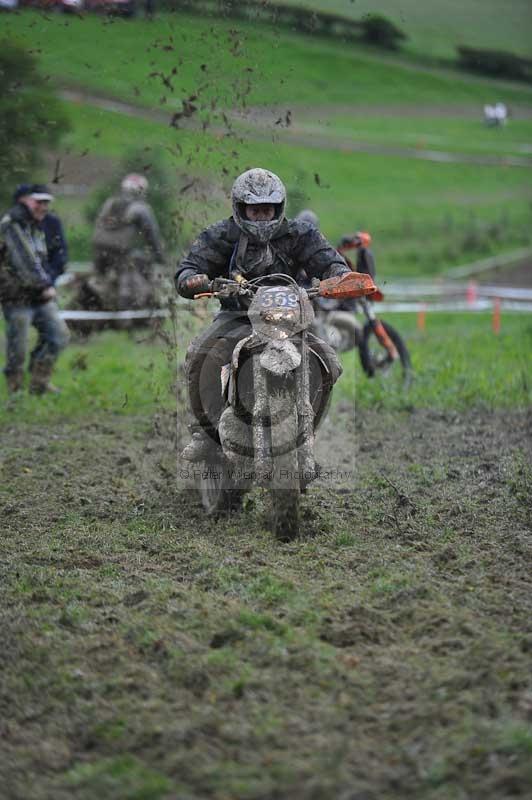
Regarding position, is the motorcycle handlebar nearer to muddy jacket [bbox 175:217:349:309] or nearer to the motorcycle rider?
the motorcycle rider

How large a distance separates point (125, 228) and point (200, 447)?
938 centimetres

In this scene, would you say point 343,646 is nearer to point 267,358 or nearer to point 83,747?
point 83,747

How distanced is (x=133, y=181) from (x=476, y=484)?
9.24 metres

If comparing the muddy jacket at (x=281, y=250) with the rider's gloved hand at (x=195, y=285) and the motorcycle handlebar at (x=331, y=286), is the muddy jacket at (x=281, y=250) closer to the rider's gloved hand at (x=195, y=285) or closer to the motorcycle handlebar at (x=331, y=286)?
the rider's gloved hand at (x=195, y=285)

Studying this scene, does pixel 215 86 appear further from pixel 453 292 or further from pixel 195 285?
pixel 453 292

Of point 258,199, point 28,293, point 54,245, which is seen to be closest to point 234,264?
point 258,199

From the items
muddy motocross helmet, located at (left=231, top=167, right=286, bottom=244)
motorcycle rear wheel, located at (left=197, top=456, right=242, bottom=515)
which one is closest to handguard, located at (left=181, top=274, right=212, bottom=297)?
muddy motocross helmet, located at (left=231, top=167, right=286, bottom=244)

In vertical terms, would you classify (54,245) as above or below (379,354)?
above

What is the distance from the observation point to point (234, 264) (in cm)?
792

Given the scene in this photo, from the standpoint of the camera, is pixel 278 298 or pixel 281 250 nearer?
pixel 278 298

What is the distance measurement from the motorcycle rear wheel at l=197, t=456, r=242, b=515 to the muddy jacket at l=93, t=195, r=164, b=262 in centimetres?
726

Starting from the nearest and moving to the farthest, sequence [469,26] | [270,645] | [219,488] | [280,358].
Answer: [270,645], [280,358], [219,488], [469,26]

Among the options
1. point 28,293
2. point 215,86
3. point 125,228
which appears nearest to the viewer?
point 215,86

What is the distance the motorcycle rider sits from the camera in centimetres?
764
